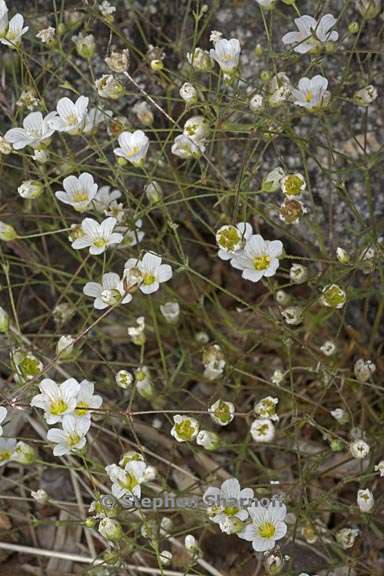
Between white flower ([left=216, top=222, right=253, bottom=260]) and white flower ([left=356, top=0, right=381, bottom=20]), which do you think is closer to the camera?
white flower ([left=216, top=222, right=253, bottom=260])

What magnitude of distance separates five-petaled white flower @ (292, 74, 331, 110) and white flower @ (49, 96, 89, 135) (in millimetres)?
396

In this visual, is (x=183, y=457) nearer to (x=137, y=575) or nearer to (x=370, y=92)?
(x=137, y=575)

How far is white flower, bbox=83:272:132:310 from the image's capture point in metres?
1.53

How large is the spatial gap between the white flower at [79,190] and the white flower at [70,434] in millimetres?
409

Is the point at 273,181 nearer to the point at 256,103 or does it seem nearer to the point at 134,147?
the point at 256,103

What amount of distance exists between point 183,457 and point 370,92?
903 millimetres

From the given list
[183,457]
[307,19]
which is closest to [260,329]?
[183,457]

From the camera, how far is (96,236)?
162 cm

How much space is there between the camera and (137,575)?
1.81 meters

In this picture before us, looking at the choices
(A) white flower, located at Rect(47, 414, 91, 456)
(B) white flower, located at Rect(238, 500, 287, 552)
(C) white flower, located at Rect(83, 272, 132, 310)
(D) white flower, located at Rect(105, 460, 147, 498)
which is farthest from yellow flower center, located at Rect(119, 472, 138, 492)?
(C) white flower, located at Rect(83, 272, 132, 310)

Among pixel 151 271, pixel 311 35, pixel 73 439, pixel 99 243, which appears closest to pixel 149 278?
pixel 151 271

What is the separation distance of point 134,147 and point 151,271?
241 millimetres

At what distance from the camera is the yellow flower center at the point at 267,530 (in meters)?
1.48

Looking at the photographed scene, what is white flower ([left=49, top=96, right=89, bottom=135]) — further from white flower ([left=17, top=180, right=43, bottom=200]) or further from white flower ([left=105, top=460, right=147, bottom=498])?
white flower ([left=105, top=460, right=147, bottom=498])
